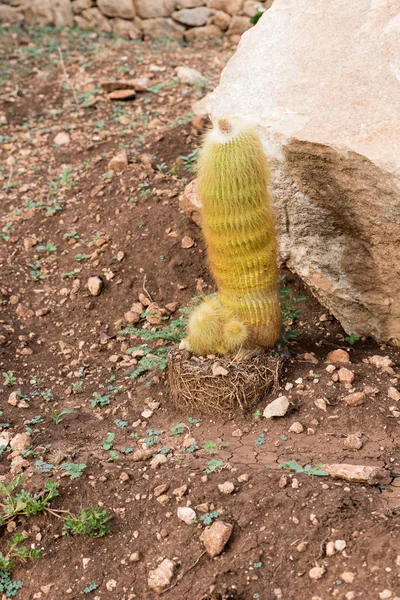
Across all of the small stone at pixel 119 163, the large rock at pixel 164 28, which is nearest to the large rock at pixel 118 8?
the large rock at pixel 164 28

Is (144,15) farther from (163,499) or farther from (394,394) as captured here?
(163,499)

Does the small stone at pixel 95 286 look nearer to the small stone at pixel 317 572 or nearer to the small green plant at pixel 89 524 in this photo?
→ the small green plant at pixel 89 524

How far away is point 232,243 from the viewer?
356 cm

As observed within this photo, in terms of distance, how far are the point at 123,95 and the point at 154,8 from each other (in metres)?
1.82

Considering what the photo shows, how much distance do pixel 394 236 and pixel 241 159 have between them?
2.84 ft

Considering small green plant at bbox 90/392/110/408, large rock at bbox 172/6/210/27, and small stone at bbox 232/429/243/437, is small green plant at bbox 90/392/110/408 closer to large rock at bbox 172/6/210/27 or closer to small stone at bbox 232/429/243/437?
small stone at bbox 232/429/243/437

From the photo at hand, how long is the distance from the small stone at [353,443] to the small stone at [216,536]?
0.67m

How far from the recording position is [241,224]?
3.50 m

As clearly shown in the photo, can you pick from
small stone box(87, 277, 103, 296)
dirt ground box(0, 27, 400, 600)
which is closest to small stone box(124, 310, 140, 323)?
dirt ground box(0, 27, 400, 600)

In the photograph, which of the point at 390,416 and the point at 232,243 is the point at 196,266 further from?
the point at 390,416

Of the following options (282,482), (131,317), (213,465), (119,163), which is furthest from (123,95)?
(282,482)

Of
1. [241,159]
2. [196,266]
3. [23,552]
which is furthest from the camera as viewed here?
[196,266]

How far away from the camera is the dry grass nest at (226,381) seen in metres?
3.70

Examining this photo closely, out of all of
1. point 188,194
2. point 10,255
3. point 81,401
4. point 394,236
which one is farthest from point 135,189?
point 394,236
